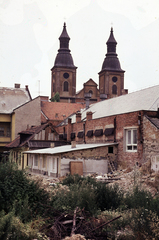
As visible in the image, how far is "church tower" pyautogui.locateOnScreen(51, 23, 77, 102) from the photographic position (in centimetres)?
8494

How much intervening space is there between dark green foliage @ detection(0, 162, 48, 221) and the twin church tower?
72.5m

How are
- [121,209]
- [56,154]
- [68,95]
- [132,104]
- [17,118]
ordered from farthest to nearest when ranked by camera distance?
[68,95] < [17,118] < [132,104] < [56,154] < [121,209]

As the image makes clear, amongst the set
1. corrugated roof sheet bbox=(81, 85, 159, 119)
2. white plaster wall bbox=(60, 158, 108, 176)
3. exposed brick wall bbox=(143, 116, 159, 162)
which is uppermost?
corrugated roof sheet bbox=(81, 85, 159, 119)

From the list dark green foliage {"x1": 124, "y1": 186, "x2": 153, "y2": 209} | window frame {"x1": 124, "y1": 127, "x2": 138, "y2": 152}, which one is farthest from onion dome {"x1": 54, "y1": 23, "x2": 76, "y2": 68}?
dark green foliage {"x1": 124, "y1": 186, "x2": 153, "y2": 209}

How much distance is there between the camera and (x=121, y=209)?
10.8m

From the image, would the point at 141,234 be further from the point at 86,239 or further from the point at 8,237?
the point at 8,237

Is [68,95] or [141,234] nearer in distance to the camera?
[141,234]

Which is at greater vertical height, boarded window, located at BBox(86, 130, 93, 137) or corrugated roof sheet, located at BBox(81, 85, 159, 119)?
corrugated roof sheet, located at BBox(81, 85, 159, 119)

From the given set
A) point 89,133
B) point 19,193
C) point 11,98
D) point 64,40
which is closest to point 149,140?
point 89,133

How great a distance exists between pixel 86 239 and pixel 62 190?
4239mm

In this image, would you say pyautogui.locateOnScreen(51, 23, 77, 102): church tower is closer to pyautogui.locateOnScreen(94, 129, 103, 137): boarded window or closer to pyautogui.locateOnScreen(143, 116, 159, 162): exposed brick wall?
pyautogui.locateOnScreen(94, 129, 103, 137): boarded window

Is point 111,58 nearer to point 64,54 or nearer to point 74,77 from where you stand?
point 74,77

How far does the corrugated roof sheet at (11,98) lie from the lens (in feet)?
147

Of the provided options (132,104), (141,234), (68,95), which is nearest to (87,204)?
(141,234)
